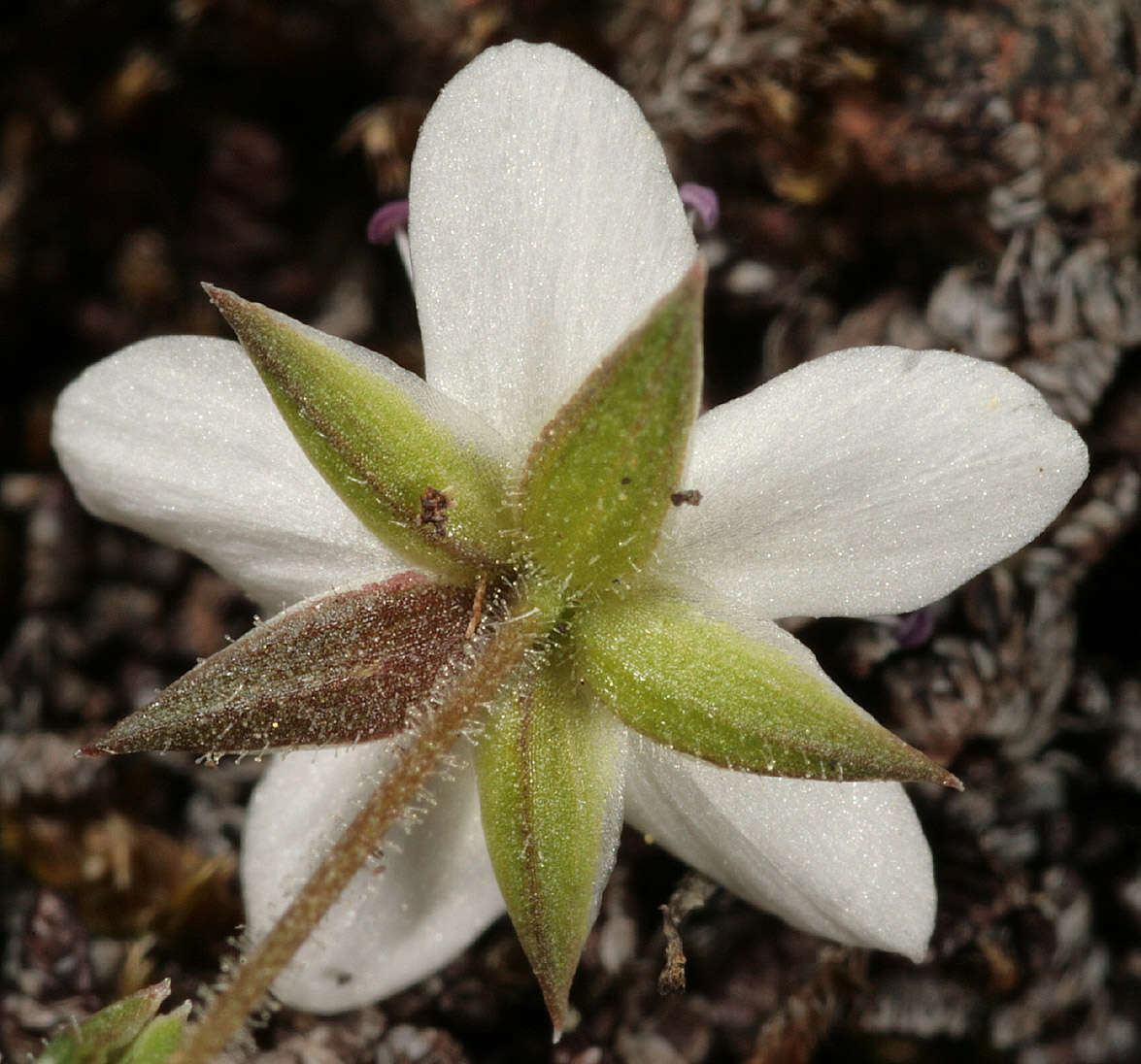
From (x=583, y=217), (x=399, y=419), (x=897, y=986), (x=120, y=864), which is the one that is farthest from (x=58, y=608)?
(x=897, y=986)

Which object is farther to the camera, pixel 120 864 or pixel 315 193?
pixel 315 193

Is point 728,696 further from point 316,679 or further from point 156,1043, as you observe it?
point 156,1043

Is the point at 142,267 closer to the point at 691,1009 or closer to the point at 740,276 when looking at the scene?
the point at 740,276

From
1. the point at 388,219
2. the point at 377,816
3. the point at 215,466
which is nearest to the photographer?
the point at 377,816

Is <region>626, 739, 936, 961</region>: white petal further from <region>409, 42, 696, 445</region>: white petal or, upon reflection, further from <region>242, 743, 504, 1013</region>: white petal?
<region>409, 42, 696, 445</region>: white petal

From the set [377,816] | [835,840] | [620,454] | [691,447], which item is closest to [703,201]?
[691,447]

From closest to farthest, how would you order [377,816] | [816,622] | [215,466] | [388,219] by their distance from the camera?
[377,816] < [215,466] < [388,219] < [816,622]
